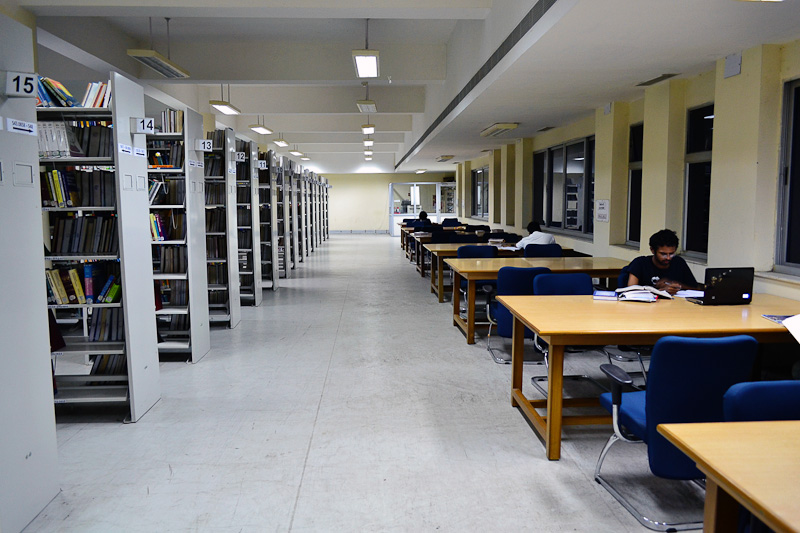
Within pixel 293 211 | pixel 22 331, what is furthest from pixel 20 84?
pixel 293 211

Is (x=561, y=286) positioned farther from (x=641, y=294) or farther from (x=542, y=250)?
(x=542, y=250)

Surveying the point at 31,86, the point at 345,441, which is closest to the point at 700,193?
the point at 345,441

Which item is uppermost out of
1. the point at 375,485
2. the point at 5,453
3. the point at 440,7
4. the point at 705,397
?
the point at 440,7

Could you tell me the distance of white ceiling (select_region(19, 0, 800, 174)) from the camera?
3.88 metres

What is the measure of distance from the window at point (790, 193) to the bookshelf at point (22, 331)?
5047 millimetres

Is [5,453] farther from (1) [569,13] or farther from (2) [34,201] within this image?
(1) [569,13]

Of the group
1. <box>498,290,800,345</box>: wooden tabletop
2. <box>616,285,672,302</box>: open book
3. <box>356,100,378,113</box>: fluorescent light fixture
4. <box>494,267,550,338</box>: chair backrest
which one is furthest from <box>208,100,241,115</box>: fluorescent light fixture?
<box>616,285,672,302</box>: open book

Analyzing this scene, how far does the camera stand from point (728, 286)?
383 centimetres

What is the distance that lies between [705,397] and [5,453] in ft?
10.0

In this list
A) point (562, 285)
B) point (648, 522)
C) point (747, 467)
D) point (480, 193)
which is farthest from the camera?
point (480, 193)

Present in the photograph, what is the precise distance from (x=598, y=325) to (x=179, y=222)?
375cm

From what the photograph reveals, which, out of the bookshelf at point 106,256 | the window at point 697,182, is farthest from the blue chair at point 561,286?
the bookshelf at point 106,256

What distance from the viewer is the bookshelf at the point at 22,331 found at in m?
2.55

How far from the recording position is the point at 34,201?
2832mm
